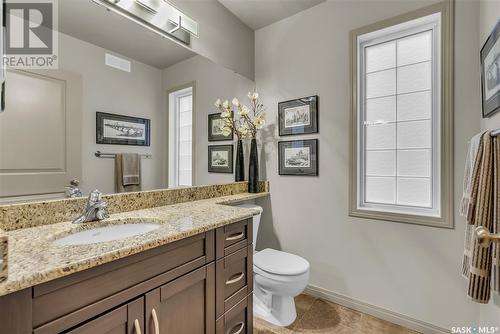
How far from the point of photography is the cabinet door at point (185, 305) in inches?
34.4

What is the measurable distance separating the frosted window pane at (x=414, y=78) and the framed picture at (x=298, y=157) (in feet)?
2.49

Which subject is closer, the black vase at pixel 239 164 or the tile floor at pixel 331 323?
the tile floor at pixel 331 323

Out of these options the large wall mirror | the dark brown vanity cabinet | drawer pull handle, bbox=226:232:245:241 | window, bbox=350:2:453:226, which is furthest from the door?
window, bbox=350:2:453:226

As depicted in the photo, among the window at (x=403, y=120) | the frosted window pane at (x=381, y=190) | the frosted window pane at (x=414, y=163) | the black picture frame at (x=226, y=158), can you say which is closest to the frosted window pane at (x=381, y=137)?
the window at (x=403, y=120)

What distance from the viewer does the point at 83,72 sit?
1201 mm

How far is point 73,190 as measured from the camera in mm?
1178

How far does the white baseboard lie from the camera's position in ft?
5.26

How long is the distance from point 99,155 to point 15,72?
0.48 m

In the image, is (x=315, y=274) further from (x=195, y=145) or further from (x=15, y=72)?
(x=15, y=72)

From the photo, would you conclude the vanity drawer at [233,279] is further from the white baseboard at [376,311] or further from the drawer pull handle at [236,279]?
the white baseboard at [376,311]

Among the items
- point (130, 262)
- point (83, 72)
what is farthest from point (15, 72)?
point (130, 262)

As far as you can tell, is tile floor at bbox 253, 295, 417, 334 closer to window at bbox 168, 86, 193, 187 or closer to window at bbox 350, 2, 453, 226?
window at bbox 350, 2, 453, 226

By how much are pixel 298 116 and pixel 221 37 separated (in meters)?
1.00

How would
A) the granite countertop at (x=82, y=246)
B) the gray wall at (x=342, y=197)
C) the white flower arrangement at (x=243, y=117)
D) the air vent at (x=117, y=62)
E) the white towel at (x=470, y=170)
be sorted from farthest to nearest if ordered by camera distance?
1. the white flower arrangement at (x=243, y=117)
2. the gray wall at (x=342, y=197)
3. the air vent at (x=117, y=62)
4. the white towel at (x=470, y=170)
5. the granite countertop at (x=82, y=246)
